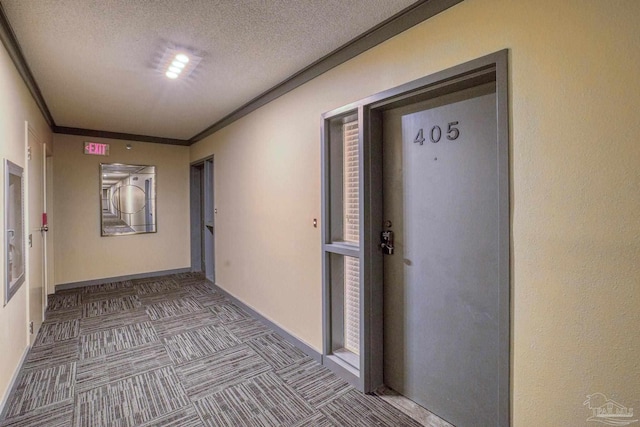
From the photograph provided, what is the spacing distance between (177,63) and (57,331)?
3.01m

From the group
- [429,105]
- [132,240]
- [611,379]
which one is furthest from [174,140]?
[611,379]

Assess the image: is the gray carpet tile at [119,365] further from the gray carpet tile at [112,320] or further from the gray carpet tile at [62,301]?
the gray carpet tile at [62,301]

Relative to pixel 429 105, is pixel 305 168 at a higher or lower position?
lower

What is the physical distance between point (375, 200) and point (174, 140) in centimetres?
470

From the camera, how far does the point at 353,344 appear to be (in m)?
2.58

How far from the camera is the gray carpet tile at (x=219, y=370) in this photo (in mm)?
2326

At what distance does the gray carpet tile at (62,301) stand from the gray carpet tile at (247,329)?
91.9 inches

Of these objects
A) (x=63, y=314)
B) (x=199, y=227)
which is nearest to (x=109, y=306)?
(x=63, y=314)

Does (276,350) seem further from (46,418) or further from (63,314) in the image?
(63,314)

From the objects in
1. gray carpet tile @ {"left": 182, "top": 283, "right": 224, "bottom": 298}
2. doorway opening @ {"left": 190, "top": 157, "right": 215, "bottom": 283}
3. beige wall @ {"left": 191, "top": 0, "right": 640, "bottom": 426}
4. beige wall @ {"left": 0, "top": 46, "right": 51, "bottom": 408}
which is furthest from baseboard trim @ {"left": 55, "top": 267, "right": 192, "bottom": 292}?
beige wall @ {"left": 191, "top": 0, "right": 640, "bottom": 426}

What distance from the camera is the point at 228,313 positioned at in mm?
3836

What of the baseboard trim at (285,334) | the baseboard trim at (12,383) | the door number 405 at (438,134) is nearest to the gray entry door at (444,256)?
the door number 405 at (438,134)

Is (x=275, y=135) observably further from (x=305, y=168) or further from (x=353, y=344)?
(x=353, y=344)

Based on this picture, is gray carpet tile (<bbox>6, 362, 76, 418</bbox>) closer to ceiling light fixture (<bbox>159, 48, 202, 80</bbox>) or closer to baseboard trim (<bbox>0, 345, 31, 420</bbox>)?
baseboard trim (<bbox>0, 345, 31, 420</bbox>)
